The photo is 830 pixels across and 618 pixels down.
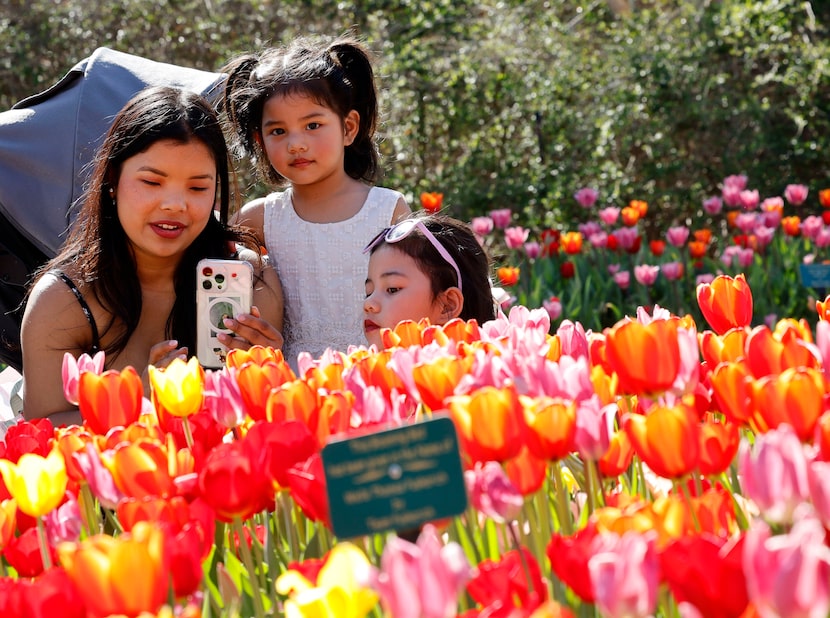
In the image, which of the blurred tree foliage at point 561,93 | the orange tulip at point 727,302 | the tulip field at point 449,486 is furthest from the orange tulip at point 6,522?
the blurred tree foliage at point 561,93

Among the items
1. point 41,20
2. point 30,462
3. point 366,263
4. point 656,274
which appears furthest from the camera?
point 41,20

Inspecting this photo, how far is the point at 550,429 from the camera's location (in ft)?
3.17

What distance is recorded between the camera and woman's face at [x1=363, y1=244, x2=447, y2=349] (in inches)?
107

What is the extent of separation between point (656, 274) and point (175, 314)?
2.66 meters

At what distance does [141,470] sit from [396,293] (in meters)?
1.74

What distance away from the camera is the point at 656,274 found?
475cm

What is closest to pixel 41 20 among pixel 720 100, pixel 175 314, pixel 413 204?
pixel 413 204

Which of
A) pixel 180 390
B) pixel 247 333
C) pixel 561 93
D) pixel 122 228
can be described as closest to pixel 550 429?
pixel 180 390

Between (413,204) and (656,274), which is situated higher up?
(413,204)

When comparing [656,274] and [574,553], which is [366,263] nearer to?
[656,274]

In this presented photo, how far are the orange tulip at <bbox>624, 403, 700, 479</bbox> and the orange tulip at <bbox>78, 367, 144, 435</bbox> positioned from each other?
652 mm

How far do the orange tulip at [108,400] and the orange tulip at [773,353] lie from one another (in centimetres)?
72

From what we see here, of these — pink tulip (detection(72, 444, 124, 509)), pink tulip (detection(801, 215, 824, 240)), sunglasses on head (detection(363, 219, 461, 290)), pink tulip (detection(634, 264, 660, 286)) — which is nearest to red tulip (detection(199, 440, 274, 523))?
pink tulip (detection(72, 444, 124, 509))

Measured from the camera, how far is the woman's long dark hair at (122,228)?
257 centimetres
